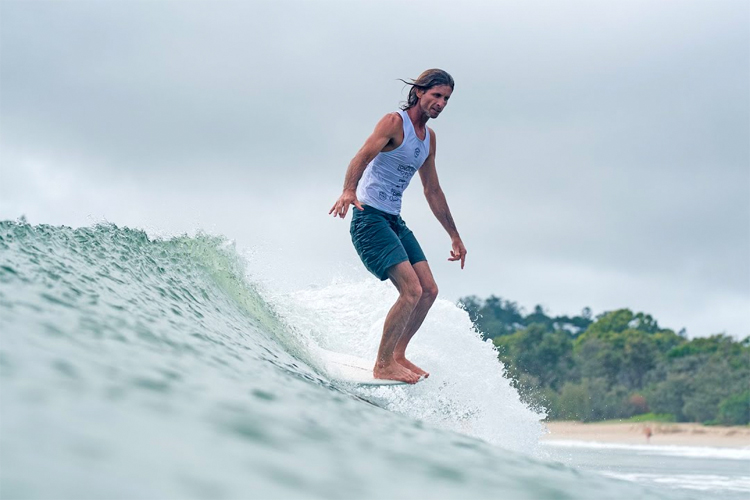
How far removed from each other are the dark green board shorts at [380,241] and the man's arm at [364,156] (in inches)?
16.4

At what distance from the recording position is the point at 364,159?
18.3 feet

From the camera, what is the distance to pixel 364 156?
18.3 feet

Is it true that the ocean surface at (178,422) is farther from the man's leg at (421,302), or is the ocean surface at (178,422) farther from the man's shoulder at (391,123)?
the man's shoulder at (391,123)

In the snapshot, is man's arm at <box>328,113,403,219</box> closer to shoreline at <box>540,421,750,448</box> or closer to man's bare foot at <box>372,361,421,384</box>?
man's bare foot at <box>372,361,421,384</box>

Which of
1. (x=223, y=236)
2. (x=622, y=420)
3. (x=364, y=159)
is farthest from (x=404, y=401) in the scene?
(x=622, y=420)

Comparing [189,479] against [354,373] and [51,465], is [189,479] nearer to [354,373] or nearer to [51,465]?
[51,465]

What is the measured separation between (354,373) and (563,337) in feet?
173

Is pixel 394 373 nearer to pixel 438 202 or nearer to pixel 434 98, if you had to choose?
pixel 438 202

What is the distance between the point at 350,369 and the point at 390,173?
136 cm

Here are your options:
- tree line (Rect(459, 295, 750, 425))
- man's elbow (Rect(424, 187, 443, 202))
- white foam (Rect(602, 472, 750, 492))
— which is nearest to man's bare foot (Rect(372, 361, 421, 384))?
man's elbow (Rect(424, 187, 443, 202))

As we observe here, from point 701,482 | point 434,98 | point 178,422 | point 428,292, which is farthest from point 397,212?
point 701,482

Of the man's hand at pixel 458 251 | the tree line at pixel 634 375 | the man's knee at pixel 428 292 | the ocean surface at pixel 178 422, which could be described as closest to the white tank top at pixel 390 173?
the man's knee at pixel 428 292

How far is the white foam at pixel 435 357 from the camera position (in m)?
6.61

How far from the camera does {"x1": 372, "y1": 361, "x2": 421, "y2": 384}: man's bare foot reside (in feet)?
19.4
